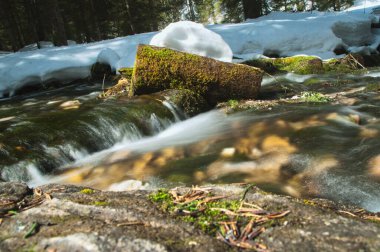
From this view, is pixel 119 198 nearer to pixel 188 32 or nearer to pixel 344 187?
pixel 344 187

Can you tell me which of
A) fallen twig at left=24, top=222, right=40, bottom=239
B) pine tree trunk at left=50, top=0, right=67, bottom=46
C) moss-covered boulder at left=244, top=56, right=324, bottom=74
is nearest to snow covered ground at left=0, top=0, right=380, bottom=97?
moss-covered boulder at left=244, top=56, right=324, bottom=74

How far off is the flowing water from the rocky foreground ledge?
4.51 feet

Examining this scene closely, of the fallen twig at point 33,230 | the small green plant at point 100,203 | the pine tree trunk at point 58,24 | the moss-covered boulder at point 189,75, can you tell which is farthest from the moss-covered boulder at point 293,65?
the pine tree trunk at point 58,24

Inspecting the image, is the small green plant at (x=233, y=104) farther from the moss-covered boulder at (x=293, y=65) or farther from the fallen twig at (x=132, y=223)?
the fallen twig at (x=132, y=223)

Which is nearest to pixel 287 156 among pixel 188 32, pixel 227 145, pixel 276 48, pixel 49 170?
pixel 227 145

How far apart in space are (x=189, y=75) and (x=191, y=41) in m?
1.57

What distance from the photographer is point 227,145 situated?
16.2 ft

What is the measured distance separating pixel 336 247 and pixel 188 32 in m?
7.92

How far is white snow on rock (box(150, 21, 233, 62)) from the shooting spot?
8.66 metres

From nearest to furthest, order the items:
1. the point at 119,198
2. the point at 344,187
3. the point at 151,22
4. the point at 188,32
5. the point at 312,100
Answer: the point at 119,198 < the point at 344,187 < the point at 312,100 < the point at 188,32 < the point at 151,22

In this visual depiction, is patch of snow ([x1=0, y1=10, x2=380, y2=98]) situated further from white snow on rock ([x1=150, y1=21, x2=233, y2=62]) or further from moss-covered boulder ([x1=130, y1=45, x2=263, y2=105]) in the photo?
moss-covered boulder ([x1=130, y1=45, x2=263, y2=105])

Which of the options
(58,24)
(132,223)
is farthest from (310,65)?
(58,24)

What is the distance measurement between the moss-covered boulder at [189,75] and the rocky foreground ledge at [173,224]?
17.4ft

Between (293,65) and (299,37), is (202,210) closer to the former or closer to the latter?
(293,65)
